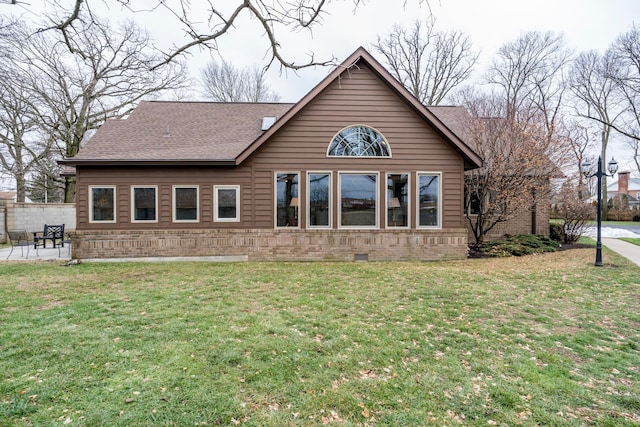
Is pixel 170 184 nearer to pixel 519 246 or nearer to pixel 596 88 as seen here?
pixel 519 246

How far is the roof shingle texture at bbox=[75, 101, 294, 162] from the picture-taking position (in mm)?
10148

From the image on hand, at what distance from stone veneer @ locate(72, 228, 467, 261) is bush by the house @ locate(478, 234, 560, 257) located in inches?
82.8

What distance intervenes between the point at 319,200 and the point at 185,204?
4.46 meters

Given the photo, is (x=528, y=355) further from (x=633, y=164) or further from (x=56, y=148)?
(x=633, y=164)

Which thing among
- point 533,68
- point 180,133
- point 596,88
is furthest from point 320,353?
point 596,88

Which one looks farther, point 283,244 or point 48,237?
point 48,237

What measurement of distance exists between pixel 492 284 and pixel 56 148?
26524mm

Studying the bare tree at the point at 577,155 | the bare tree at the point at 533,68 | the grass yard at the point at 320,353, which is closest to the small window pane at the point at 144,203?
the grass yard at the point at 320,353

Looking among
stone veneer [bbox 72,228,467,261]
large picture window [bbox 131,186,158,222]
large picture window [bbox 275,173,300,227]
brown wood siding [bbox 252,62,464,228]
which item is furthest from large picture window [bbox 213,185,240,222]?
large picture window [bbox 131,186,158,222]

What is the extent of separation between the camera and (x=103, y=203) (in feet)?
33.0

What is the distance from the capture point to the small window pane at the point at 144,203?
10.1 metres

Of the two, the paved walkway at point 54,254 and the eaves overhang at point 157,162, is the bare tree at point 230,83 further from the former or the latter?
the eaves overhang at point 157,162

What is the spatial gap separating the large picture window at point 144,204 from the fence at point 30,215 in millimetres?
7251

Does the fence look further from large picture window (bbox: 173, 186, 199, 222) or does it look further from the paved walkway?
large picture window (bbox: 173, 186, 199, 222)
